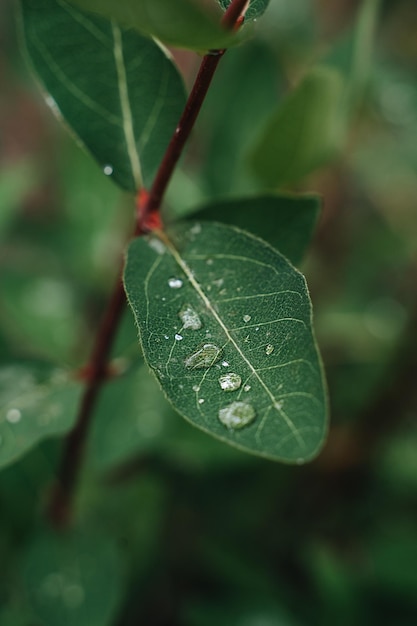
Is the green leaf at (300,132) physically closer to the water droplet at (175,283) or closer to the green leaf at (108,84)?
the green leaf at (108,84)

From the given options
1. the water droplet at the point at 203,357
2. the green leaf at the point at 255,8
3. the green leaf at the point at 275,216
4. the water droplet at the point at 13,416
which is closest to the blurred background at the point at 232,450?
the water droplet at the point at 13,416

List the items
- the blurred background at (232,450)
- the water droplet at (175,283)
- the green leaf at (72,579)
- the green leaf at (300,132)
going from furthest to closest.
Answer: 1. the blurred background at (232,450)
2. the green leaf at (72,579)
3. the green leaf at (300,132)
4. the water droplet at (175,283)

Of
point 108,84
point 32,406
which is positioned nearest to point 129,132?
point 108,84

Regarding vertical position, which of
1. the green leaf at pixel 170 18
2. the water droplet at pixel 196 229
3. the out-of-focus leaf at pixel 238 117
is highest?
the green leaf at pixel 170 18

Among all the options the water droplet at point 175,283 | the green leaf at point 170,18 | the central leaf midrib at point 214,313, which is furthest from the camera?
the water droplet at point 175,283

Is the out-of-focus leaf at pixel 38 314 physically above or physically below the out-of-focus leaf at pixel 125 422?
below

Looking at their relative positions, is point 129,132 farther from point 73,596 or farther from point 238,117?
point 73,596

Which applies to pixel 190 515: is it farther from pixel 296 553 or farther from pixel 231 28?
pixel 231 28
